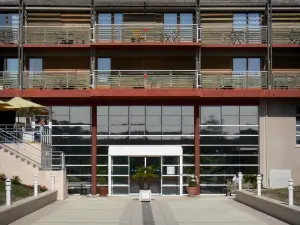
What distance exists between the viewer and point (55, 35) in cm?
3709

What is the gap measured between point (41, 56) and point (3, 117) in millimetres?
4506

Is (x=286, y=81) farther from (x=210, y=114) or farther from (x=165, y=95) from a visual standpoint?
(x=165, y=95)

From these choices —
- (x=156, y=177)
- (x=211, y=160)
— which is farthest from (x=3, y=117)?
(x=211, y=160)

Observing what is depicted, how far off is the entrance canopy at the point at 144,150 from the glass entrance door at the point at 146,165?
363 mm

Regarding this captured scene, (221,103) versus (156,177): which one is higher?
(221,103)

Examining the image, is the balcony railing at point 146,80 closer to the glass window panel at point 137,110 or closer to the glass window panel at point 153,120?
the glass window panel at point 137,110

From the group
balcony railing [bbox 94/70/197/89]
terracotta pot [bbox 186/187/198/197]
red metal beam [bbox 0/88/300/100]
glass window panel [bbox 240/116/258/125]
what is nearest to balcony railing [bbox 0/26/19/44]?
red metal beam [bbox 0/88/300/100]

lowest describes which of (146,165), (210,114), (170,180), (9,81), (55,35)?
(170,180)

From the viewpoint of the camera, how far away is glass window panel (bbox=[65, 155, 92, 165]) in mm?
35750

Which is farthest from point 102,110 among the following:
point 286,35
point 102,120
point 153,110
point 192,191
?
point 286,35

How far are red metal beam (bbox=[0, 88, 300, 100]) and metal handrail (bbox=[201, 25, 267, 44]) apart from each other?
3.71m

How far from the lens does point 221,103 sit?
3619cm

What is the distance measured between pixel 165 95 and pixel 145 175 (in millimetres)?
4803

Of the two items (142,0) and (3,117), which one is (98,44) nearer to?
(142,0)
